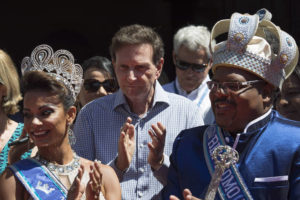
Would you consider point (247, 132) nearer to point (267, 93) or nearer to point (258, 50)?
point (267, 93)

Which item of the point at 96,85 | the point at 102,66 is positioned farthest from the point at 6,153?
the point at 102,66

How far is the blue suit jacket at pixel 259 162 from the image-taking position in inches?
130

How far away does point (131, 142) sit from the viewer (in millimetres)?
4023

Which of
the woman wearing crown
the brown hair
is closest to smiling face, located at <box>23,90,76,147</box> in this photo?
the woman wearing crown

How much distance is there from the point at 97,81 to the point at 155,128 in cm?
156

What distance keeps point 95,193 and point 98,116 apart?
38.5 inches

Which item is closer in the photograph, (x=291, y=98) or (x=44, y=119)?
(x=44, y=119)

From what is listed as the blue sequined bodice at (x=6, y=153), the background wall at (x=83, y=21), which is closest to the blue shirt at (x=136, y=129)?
the blue sequined bodice at (x=6, y=153)

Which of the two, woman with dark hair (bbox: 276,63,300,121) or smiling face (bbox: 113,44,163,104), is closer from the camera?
smiling face (bbox: 113,44,163,104)

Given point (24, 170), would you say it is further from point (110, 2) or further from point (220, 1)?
point (110, 2)

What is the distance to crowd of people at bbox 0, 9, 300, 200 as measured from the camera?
3.39 m

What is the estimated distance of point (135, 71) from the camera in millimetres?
4301

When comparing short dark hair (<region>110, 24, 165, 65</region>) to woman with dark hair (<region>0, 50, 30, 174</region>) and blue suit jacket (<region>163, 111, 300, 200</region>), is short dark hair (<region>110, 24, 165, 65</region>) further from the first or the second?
blue suit jacket (<region>163, 111, 300, 200</region>)

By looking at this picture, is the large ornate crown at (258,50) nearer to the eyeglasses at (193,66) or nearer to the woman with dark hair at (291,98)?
the woman with dark hair at (291,98)
